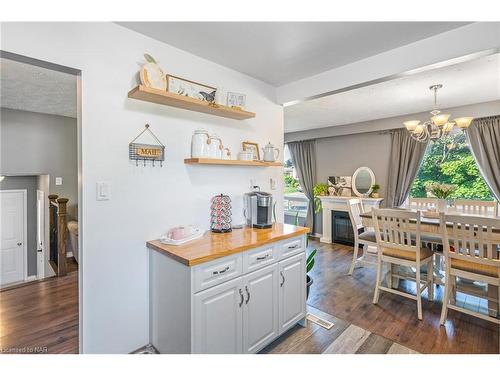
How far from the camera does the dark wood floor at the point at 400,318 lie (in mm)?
1994

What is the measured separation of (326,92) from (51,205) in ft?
15.7

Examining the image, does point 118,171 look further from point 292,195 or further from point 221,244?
point 292,195

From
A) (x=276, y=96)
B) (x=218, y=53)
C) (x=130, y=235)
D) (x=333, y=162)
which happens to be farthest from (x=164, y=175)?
(x=333, y=162)

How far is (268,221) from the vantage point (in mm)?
2318

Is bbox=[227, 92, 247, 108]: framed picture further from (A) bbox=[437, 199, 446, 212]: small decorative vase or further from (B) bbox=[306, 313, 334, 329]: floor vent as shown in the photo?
(A) bbox=[437, 199, 446, 212]: small decorative vase

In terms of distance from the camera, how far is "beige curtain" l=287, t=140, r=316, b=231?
582cm

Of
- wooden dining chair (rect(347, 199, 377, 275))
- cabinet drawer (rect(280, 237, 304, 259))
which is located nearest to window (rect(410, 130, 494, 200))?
wooden dining chair (rect(347, 199, 377, 275))

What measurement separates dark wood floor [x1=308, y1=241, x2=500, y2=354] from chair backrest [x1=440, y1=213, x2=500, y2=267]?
0.61 m

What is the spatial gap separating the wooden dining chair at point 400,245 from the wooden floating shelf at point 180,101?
1782 millimetres

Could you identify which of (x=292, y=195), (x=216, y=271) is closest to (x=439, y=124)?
(x=216, y=271)

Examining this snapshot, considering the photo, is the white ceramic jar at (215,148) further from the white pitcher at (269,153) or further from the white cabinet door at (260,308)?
the white cabinet door at (260,308)

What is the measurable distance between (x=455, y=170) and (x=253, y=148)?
361 cm

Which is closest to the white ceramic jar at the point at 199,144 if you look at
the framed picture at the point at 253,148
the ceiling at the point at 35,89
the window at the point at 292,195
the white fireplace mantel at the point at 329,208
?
the framed picture at the point at 253,148
